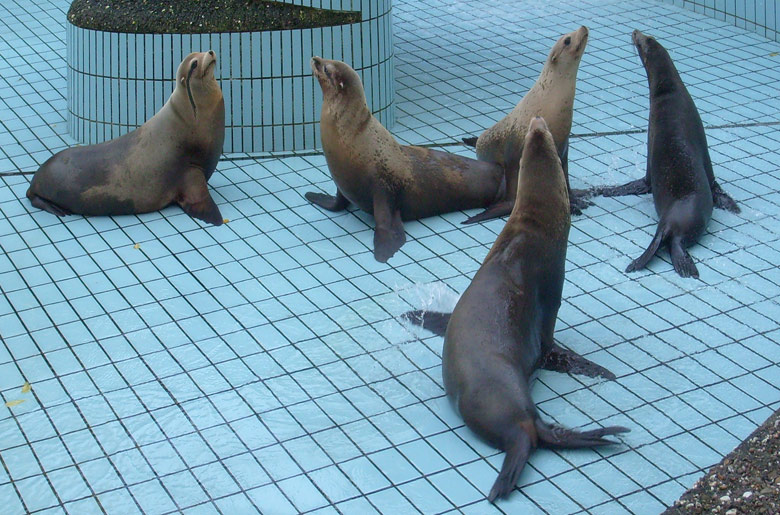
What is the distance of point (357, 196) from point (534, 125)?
1859 mm

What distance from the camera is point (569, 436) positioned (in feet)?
15.3

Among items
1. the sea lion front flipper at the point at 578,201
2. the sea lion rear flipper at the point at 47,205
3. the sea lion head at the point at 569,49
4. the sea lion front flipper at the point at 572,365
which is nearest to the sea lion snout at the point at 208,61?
the sea lion rear flipper at the point at 47,205

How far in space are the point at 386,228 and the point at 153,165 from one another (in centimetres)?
163

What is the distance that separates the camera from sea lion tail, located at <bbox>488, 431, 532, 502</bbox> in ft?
14.4

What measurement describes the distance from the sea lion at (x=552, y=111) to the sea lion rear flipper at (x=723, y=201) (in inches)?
33.2

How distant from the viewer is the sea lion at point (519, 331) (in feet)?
15.2

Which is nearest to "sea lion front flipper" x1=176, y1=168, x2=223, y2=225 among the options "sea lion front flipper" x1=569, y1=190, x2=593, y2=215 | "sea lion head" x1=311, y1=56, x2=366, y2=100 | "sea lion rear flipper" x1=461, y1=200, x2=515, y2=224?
"sea lion head" x1=311, y1=56, x2=366, y2=100

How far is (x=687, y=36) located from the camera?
33.6 ft

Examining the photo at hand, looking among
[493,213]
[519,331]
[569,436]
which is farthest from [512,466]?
[493,213]

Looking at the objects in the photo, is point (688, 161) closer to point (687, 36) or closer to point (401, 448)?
point (401, 448)

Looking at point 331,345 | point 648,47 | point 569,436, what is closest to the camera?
point 569,436

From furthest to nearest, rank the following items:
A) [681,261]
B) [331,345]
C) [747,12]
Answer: [747,12] → [681,261] → [331,345]

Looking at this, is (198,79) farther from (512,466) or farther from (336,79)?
(512,466)

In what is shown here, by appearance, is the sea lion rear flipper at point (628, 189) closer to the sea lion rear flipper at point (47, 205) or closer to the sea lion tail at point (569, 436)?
the sea lion tail at point (569, 436)
